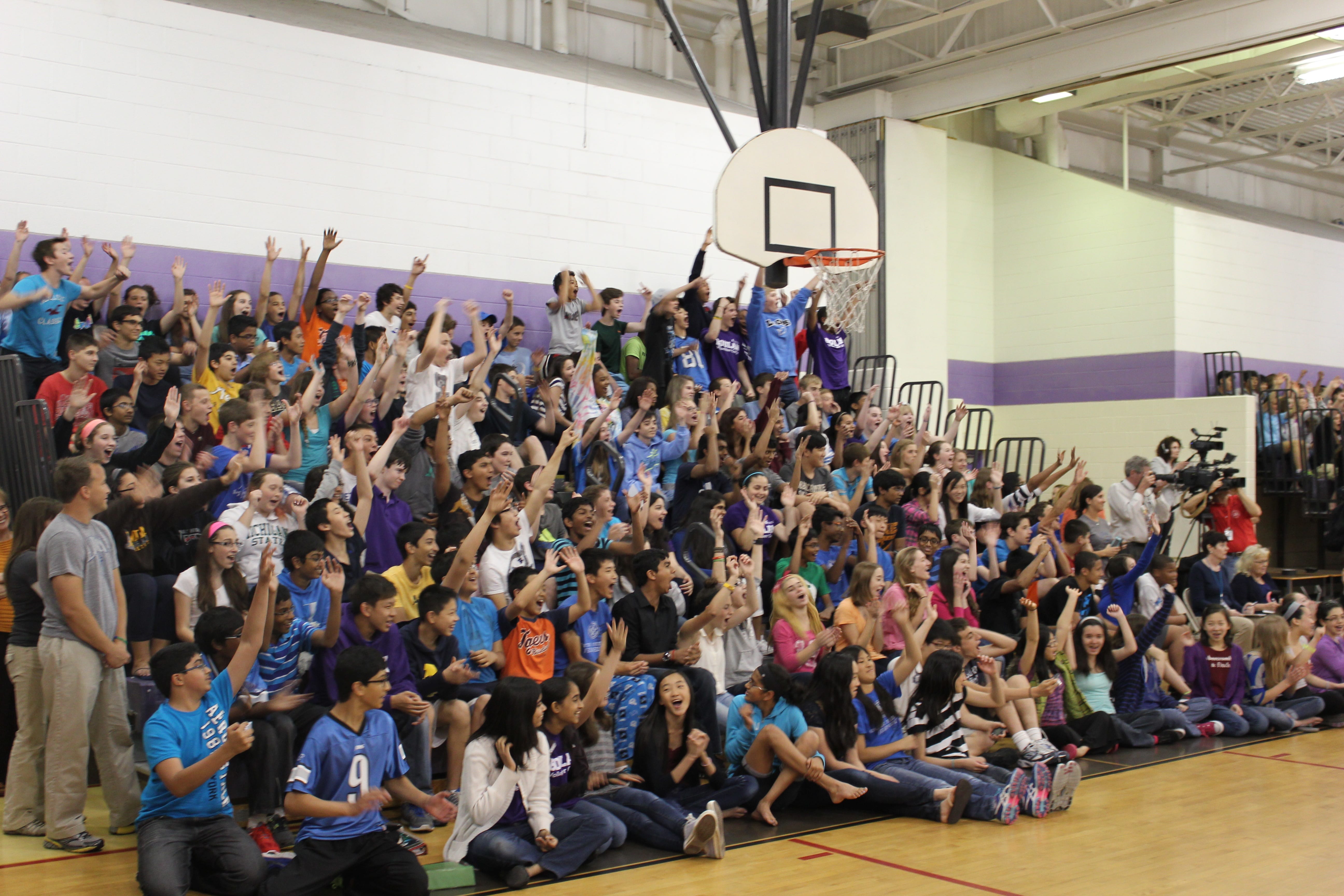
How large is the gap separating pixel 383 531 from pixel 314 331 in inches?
124

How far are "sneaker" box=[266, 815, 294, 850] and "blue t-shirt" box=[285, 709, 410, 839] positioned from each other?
0.43 m

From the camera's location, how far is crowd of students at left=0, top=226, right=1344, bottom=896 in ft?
15.7

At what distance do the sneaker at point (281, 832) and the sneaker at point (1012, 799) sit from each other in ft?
11.1

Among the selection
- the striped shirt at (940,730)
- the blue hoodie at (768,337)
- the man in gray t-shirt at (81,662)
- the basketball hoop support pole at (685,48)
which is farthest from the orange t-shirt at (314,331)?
the striped shirt at (940,730)

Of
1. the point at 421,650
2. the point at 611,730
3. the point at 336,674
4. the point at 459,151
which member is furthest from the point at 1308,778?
the point at 459,151

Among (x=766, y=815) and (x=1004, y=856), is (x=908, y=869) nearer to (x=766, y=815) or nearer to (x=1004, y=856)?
(x=1004, y=856)

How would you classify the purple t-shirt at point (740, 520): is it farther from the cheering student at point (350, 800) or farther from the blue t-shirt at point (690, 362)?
the cheering student at point (350, 800)

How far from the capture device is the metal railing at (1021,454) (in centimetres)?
Answer: 1363

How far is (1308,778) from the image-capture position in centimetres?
678

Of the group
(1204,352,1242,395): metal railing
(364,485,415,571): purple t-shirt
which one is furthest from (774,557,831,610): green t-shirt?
(1204,352,1242,395): metal railing

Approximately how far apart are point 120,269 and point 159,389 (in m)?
1.07

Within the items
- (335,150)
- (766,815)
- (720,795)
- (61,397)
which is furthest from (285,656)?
(335,150)

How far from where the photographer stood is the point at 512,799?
4.90 metres

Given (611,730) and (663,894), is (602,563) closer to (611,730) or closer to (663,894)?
(611,730)
